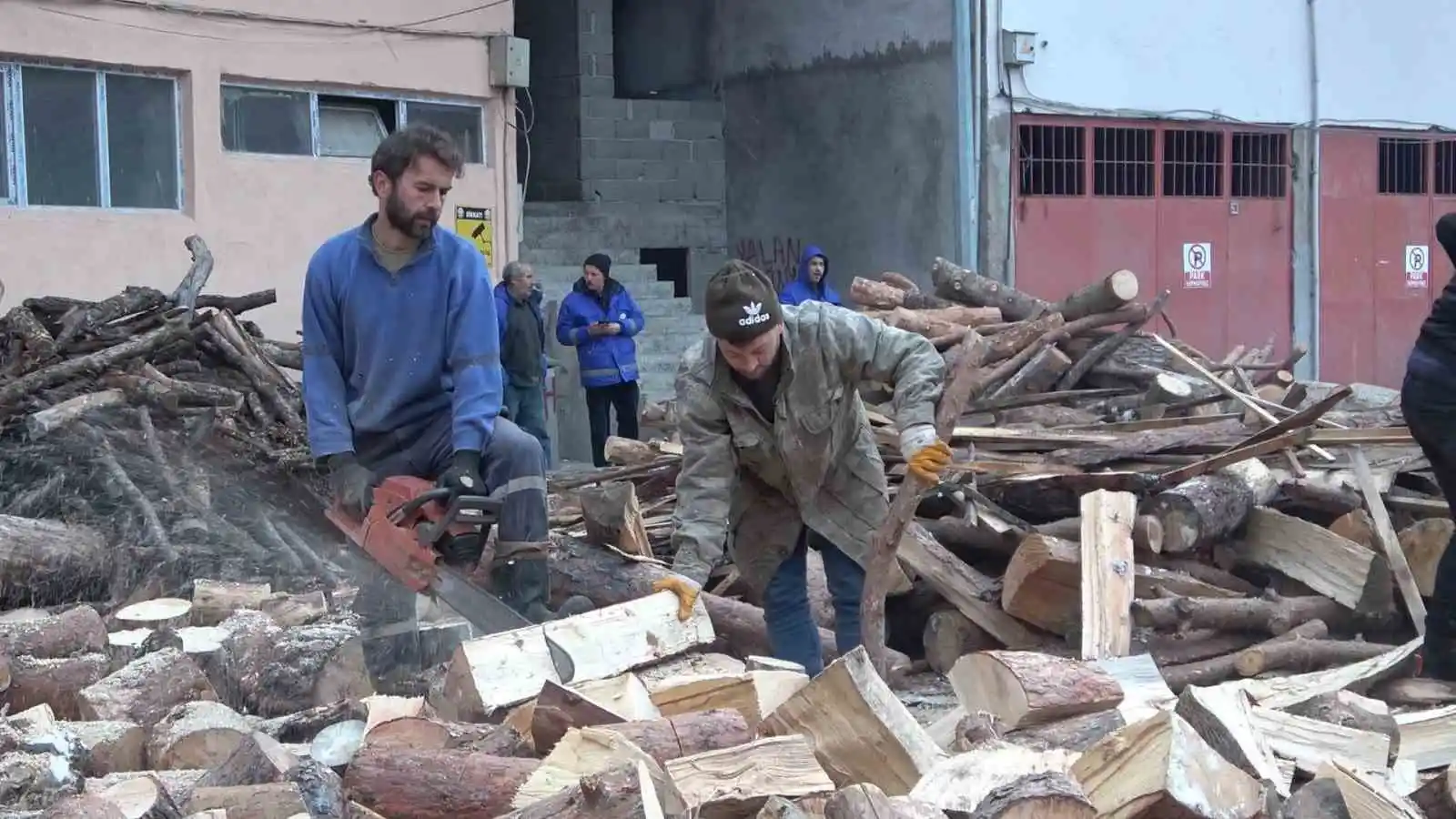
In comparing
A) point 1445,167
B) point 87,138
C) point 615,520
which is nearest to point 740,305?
point 615,520

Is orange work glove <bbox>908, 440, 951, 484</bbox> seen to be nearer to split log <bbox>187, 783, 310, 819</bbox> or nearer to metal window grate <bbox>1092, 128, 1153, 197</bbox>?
split log <bbox>187, 783, 310, 819</bbox>

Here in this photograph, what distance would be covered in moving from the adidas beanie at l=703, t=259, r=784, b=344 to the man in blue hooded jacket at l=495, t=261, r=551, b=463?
6.24m

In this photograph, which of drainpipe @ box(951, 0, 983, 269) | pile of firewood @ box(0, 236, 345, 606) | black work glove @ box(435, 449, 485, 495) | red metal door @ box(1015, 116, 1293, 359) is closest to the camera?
black work glove @ box(435, 449, 485, 495)

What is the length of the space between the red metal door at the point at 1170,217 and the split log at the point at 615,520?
7851 mm

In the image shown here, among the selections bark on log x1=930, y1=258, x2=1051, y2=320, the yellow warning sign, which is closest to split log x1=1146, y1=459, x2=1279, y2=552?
bark on log x1=930, y1=258, x2=1051, y2=320

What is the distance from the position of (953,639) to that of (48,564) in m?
3.74

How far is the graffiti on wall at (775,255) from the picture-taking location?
619 inches

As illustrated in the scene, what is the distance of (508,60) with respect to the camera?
12.4 metres

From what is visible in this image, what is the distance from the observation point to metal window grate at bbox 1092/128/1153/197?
14555 mm

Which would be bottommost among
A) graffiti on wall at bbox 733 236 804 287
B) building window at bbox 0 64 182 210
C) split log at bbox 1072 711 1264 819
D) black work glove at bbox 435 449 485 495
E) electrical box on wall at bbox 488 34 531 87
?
split log at bbox 1072 711 1264 819

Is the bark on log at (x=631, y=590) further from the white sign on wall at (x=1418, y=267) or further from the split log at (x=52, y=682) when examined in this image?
the white sign on wall at (x=1418, y=267)

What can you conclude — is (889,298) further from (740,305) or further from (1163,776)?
(1163,776)

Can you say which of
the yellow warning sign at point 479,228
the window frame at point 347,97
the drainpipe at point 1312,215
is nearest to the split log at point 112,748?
the window frame at point 347,97

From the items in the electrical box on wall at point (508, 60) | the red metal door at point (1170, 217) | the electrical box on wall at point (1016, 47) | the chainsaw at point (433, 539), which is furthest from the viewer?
the red metal door at point (1170, 217)
